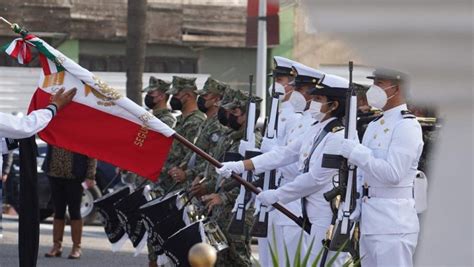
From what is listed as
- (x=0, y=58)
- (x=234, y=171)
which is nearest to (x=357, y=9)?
(x=234, y=171)

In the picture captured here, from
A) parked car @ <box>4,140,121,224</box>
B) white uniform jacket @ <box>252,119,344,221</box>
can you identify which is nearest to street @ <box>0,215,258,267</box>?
parked car @ <box>4,140,121,224</box>

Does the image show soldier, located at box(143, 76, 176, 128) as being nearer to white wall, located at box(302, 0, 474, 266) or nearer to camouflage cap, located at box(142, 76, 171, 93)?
camouflage cap, located at box(142, 76, 171, 93)

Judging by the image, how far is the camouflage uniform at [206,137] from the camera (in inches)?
395

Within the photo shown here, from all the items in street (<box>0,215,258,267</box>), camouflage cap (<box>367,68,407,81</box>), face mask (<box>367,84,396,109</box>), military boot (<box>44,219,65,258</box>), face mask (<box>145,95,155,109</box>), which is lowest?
street (<box>0,215,258,267</box>)

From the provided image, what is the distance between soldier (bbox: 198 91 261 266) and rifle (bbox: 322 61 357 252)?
245 centimetres

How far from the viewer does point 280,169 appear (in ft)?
29.0

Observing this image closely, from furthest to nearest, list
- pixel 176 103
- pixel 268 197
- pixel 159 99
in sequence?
pixel 159 99 → pixel 176 103 → pixel 268 197

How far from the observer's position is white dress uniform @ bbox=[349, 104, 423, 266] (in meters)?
6.73

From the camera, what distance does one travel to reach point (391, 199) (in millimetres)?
6895

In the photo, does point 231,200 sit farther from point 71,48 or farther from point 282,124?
point 71,48

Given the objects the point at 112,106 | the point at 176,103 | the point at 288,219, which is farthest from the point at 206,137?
the point at 288,219

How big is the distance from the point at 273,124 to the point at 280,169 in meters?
0.40

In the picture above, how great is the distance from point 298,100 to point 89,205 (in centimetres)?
894

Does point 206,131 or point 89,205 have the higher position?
point 206,131
